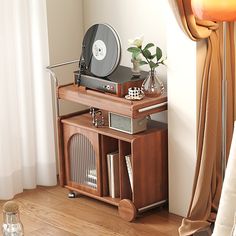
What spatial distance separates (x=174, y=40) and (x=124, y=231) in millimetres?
1070

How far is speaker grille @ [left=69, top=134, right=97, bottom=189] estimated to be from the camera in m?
3.93

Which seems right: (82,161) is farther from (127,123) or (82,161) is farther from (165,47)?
(165,47)

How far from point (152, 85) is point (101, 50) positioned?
1.20ft

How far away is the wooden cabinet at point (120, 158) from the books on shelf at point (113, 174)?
0.09 ft

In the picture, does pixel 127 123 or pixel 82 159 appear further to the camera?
pixel 82 159

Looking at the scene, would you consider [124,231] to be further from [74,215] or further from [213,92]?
[213,92]

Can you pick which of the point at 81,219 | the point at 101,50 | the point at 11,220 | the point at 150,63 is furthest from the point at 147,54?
the point at 11,220

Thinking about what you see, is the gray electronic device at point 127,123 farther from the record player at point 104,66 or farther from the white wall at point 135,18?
the white wall at point 135,18

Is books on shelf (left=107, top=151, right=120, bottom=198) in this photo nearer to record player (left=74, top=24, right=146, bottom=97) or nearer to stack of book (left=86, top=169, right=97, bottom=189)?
stack of book (left=86, top=169, right=97, bottom=189)

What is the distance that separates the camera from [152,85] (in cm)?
369

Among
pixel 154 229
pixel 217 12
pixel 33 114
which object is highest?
pixel 217 12

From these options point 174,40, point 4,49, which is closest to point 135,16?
point 174,40

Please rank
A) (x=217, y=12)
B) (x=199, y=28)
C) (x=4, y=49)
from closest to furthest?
(x=217, y=12) < (x=199, y=28) < (x=4, y=49)

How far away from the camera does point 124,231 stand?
11.9 feet
